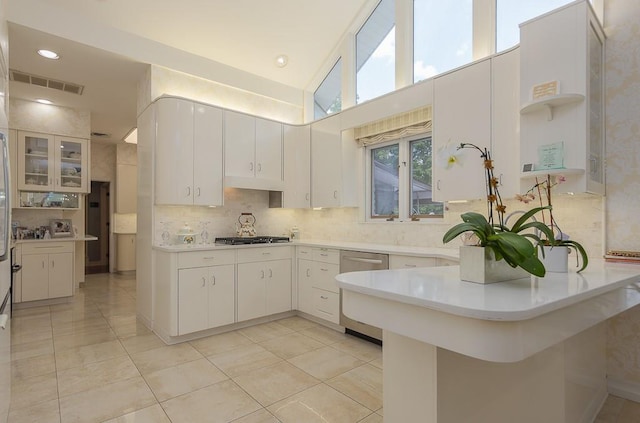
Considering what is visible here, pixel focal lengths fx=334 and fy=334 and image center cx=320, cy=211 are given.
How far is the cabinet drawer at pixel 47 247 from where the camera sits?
4605 millimetres

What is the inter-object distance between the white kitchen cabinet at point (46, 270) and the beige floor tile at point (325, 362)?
155 inches

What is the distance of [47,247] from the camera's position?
4.74 meters

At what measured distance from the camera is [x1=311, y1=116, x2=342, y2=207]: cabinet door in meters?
4.18

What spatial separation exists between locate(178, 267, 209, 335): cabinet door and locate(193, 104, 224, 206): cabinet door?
0.81 m

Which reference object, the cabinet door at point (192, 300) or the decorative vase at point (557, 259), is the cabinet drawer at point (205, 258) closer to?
the cabinet door at point (192, 300)

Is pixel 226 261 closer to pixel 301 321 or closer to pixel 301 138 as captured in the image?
pixel 301 321

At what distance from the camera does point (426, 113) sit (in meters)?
3.46

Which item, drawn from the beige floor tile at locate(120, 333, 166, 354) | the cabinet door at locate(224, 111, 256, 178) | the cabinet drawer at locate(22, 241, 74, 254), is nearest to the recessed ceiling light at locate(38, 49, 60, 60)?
the cabinet door at locate(224, 111, 256, 178)

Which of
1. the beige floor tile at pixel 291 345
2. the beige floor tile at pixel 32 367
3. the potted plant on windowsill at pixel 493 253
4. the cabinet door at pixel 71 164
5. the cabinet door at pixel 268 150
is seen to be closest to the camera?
the potted plant on windowsill at pixel 493 253

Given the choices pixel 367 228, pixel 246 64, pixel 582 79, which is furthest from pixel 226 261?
pixel 582 79

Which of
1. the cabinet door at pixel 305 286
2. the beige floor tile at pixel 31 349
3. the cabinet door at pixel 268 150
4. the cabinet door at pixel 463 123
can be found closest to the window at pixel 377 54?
the cabinet door at pixel 463 123

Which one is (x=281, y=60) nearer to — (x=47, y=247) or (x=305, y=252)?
(x=305, y=252)

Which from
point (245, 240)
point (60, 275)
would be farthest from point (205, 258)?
point (60, 275)

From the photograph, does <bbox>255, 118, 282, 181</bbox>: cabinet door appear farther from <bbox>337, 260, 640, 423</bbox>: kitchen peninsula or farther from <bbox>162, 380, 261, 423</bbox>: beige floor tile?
<bbox>337, 260, 640, 423</bbox>: kitchen peninsula
